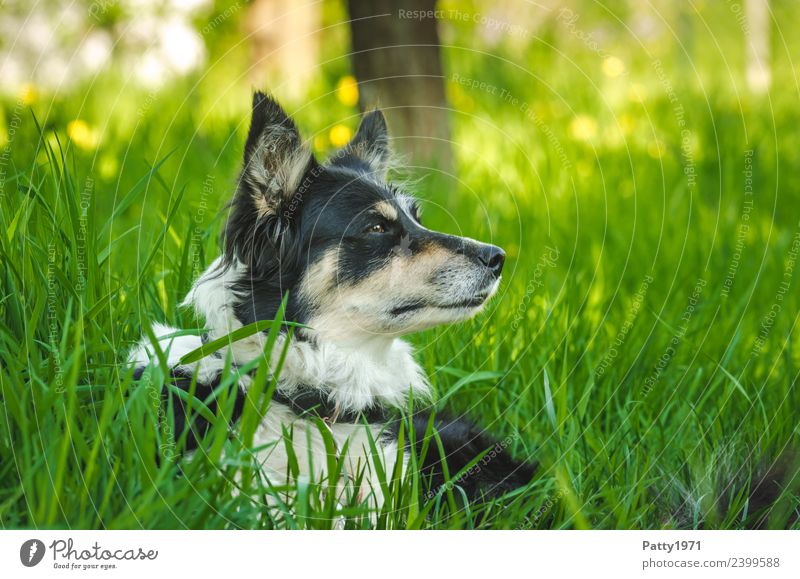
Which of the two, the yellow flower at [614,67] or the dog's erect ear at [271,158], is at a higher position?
the yellow flower at [614,67]

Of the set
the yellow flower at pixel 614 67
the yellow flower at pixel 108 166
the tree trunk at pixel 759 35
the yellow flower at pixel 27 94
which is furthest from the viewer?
the yellow flower at pixel 614 67

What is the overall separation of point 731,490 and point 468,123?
4.39 meters

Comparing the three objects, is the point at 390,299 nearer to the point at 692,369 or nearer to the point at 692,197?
the point at 692,369

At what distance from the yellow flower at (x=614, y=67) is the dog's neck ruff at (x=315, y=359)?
458 centimetres

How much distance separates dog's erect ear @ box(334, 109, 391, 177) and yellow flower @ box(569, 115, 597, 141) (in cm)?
302

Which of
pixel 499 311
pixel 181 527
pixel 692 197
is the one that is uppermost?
pixel 692 197

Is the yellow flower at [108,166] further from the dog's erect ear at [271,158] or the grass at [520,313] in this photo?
the dog's erect ear at [271,158]

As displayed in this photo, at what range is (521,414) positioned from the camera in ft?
10.9

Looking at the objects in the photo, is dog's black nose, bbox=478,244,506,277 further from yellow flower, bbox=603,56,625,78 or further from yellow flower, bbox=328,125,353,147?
yellow flower, bbox=603,56,625,78

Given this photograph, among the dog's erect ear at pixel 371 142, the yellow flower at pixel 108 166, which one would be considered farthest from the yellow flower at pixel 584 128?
the yellow flower at pixel 108 166

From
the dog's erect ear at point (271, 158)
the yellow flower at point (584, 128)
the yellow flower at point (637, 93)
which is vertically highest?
the yellow flower at point (637, 93)

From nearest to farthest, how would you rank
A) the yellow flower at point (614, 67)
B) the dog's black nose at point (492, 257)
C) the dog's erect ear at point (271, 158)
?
1. the dog's erect ear at point (271, 158)
2. the dog's black nose at point (492, 257)
3. the yellow flower at point (614, 67)

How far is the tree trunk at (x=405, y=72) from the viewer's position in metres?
5.16
